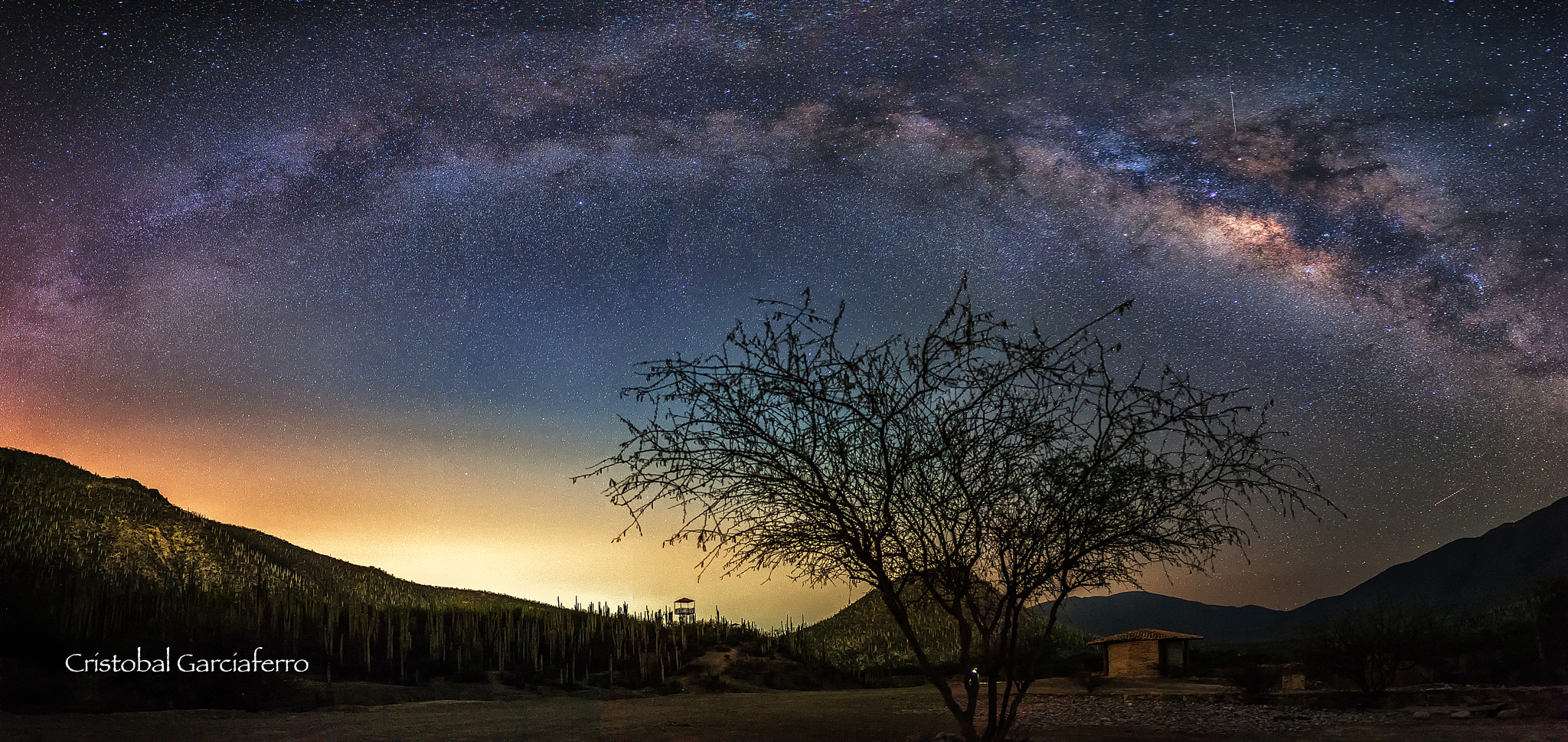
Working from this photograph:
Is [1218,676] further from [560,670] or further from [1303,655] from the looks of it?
[560,670]

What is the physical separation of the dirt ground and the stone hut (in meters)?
18.1

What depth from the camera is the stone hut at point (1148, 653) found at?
112ft

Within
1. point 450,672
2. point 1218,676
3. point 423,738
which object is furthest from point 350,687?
point 1218,676

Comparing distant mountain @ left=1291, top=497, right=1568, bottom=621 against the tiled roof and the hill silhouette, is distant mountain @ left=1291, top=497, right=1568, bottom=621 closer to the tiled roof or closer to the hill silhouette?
the tiled roof

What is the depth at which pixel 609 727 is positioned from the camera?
14.9 meters

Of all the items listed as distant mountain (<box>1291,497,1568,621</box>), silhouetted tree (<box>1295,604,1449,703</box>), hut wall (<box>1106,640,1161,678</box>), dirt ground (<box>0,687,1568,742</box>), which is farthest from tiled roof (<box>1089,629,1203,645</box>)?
distant mountain (<box>1291,497,1568,621</box>)

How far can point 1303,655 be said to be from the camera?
26.7 meters

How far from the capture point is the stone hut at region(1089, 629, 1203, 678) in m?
34.0

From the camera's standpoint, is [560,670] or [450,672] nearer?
[450,672]

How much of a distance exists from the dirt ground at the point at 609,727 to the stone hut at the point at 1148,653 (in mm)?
18141

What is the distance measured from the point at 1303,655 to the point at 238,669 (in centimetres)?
2799

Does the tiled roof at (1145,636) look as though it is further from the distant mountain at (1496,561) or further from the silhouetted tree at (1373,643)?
the distant mountain at (1496,561)

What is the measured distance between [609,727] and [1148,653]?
85.0 feet

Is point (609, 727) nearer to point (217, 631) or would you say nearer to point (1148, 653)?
point (217, 631)
